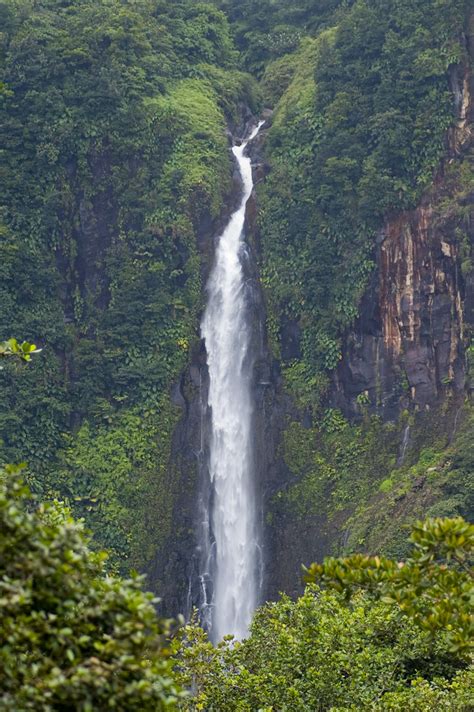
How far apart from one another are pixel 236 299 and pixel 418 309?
611cm

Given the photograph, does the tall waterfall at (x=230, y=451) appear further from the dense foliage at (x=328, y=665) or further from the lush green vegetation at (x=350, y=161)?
the dense foliage at (x=328, y=665)

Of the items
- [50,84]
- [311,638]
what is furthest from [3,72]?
[311,638]

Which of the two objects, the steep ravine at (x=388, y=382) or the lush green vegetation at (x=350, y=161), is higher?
the lush green vegetation at (x=350, y=161)

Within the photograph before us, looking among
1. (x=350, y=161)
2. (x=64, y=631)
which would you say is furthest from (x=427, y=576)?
(x=350, y=161)

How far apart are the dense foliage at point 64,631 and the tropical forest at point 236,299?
17.8 m

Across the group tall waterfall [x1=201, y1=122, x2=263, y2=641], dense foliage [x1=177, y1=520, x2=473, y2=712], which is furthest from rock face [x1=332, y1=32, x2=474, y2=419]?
dense foliage [x1=177, y1=520, x2=473, y2=712]

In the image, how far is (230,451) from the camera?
1242 inches

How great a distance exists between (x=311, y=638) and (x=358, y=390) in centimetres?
1640

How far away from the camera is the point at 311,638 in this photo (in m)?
14.8

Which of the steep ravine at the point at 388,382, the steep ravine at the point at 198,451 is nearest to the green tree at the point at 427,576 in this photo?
the steep ravine at the point at 388,382

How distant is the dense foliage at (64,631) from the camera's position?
689cm

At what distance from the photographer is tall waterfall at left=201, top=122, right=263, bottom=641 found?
2969 centimetres

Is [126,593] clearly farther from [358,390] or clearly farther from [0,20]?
[0,20]

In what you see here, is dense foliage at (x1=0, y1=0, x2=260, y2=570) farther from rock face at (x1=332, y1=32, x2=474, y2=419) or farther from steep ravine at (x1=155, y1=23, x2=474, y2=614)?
rock face at (x1=332, y1=32, x2=474, y2=419)
